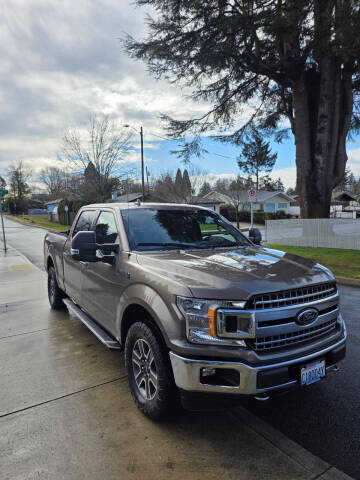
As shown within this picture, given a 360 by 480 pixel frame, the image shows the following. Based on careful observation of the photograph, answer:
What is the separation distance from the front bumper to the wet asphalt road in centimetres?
14

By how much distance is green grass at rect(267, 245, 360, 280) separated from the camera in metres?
8.63

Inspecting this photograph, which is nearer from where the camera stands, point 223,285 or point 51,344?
point 223,285

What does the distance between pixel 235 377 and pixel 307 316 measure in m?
0.73

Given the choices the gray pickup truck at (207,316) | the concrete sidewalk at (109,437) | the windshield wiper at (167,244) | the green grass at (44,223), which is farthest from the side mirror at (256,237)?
the green grass at (44,223)

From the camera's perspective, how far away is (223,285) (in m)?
2.32

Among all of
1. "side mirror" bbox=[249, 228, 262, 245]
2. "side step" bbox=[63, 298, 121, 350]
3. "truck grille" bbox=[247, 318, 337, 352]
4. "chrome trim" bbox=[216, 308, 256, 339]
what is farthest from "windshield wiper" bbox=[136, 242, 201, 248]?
"truck grille" bbox=[247, 318, 337, 352]

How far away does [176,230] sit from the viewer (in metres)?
3.70

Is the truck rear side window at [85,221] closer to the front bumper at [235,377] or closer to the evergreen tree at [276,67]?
the front bumper at [235,377]

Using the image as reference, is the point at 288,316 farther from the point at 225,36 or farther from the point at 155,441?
the point at 225,36

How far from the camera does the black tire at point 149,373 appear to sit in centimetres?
247

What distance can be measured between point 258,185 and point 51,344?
2280 inches

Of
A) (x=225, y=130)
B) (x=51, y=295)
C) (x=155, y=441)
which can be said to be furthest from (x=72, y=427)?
(x=225, y=130)

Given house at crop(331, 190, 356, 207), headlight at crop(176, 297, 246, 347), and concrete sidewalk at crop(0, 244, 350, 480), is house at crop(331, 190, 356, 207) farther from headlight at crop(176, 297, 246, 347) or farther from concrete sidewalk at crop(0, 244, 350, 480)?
headlight at crop(176, 297, 246, 347)

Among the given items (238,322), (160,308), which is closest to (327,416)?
(238,322)
